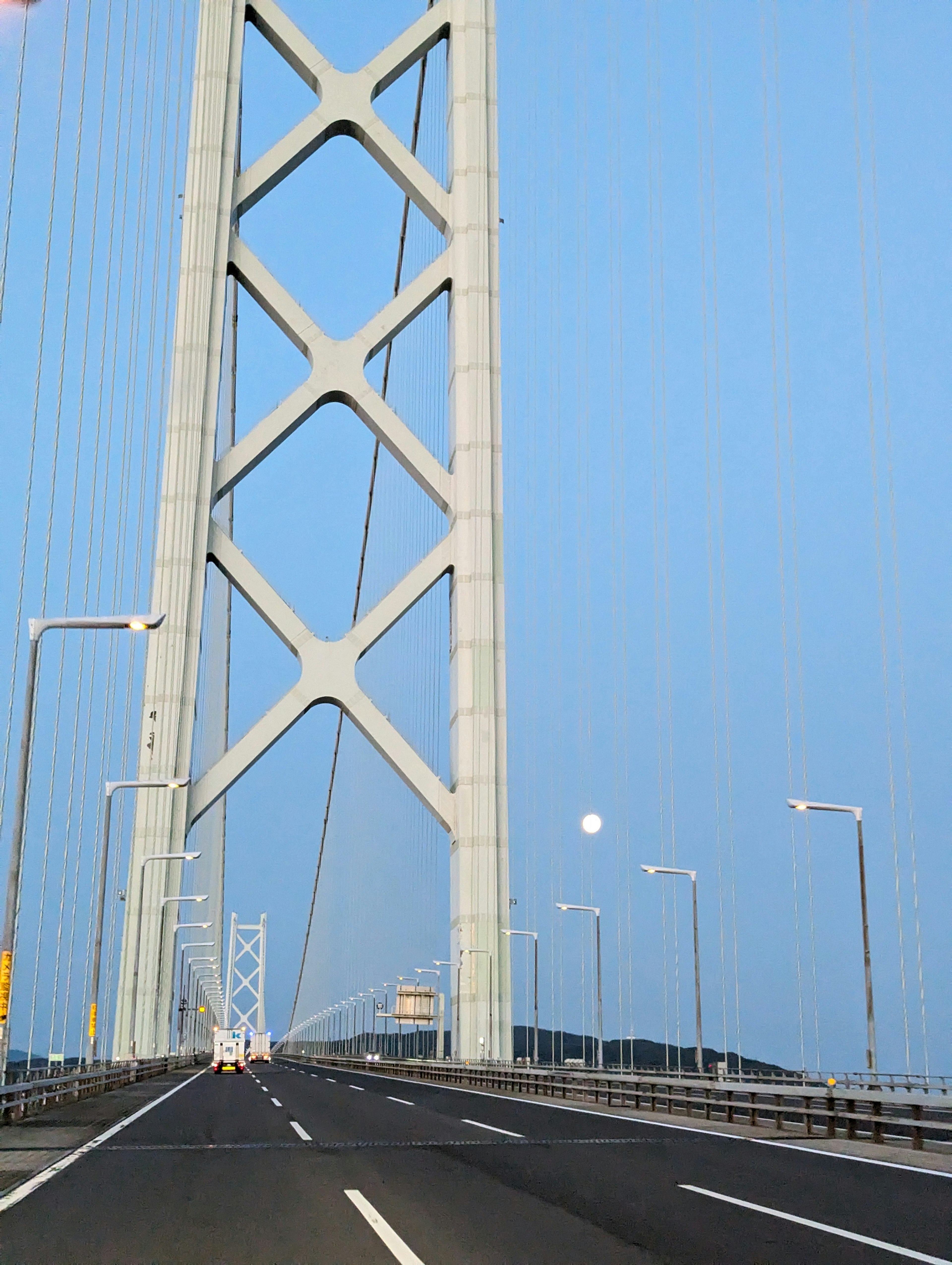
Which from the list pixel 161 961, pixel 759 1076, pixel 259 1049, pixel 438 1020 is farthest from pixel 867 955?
pixel 259 1049

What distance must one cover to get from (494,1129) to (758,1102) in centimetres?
1214

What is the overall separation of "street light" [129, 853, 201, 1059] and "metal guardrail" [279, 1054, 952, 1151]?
24.6 ft

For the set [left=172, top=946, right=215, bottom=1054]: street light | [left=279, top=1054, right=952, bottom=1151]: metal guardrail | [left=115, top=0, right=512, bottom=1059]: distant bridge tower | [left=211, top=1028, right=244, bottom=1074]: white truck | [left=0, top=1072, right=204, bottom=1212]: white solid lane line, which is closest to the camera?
[left=0, top=1072, right=204, bottom=1212]: white solid lane line

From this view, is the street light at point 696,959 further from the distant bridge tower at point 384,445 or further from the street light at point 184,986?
the street light at point 184,986

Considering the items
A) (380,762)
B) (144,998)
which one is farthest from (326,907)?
(144,998)

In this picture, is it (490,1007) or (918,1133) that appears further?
(490,1007)

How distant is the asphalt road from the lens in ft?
21.9

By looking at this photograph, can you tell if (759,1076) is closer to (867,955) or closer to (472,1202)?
(867,955)

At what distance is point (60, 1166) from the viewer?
36.8 feet

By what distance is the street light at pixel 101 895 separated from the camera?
2675cm

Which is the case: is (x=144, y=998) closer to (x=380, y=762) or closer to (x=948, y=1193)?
(x=380, y=762)

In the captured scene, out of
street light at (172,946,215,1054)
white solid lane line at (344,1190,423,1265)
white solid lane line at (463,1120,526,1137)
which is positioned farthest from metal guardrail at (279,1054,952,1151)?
street light at (172,946,215,1054)

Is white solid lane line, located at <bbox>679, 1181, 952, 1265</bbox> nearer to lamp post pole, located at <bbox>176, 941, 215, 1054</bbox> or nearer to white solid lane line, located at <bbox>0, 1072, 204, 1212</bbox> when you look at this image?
white solid lane line, located at <bbox>0, 1072, 204, 1212</bbox>

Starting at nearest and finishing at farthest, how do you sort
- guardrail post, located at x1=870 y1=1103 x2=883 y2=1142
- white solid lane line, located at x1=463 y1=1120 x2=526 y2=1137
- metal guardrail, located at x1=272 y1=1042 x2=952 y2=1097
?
guardrail post, located at x1=870 y1=1103 x2=883 y2=1142
white solid lane line, located at x1=463 y1=1120 x2=526 y2=1137
metal guardrail, located at x1=272 y1=1042 x2=952 y2=1097
